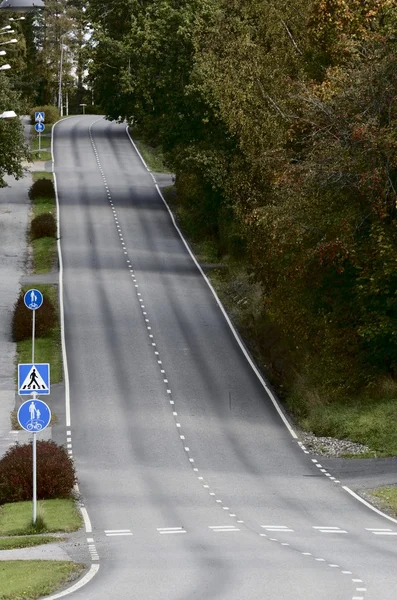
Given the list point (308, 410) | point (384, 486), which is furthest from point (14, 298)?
point (384, 486)

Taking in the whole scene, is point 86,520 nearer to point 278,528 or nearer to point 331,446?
point 278,528

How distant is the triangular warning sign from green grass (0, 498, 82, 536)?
2.46 m

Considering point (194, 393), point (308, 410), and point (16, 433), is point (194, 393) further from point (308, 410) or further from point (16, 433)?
point (16, 433)

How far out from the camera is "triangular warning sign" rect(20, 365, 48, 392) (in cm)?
2380

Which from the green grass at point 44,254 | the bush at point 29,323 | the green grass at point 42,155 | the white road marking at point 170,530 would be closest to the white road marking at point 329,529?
the white road marking at point 170,530

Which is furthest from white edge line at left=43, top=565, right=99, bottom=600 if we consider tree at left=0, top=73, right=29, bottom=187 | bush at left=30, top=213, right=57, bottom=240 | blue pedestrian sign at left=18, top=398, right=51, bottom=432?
bush at left=30, top=213, right=57, bottom=240

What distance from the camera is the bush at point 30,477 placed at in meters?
A: 26.2

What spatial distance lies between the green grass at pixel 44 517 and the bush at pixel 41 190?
45670mm

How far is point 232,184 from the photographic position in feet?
158

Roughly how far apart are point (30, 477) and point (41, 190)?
4590 cm

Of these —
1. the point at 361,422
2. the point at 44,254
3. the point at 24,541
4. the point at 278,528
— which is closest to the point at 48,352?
the point at 361,422

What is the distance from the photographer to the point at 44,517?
79.8ft

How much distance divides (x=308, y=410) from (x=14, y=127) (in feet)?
87.9

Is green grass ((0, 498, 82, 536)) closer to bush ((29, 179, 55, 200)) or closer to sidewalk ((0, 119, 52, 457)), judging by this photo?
sidewalk ((0, 119, 52, 457))
